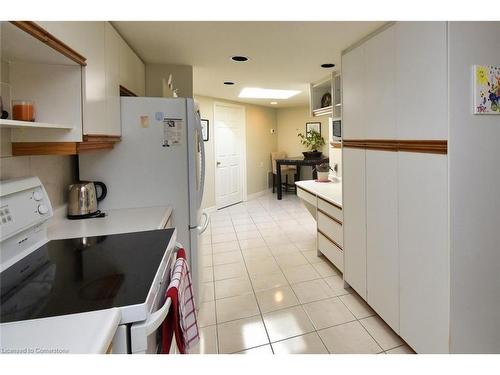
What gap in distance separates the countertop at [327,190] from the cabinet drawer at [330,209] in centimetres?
5

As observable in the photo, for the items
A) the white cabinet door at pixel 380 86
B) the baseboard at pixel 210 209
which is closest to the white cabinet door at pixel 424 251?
the white cabinet door at pixel 380 86

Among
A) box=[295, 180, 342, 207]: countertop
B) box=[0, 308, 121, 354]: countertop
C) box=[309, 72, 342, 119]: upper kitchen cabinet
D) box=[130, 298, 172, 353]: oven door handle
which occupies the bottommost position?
box=[130, 298, 172, 353]: oven door handle

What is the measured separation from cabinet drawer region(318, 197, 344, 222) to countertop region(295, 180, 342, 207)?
0.05 meters

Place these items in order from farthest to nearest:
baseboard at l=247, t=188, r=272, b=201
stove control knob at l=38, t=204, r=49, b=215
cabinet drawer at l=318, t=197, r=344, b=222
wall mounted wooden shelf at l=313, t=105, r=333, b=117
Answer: baseboard at l=247, t=188, r=272, b=201
wall mounted wooden shelf at l=313, t=105, r=333, b=117
cabinet drawer at l=318, t=197, r=344, b=222
stove control knob at l=38, t=204, r=49, b=215

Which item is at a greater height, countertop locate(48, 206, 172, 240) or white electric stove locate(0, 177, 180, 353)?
countertop locate(48, 206, 172, 240)

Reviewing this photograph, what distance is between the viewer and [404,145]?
1.70 m

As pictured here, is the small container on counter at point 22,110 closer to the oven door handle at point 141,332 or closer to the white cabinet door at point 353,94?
the oven door handle at point 141,332

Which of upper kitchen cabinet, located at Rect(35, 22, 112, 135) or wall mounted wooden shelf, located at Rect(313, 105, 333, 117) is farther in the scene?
wall mounted wooden shelf, located at Rect(313, 105, 333, 117)

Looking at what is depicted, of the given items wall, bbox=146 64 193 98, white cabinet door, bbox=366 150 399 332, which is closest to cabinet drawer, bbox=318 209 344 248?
white cabinet door, bbox=366 150 399 332

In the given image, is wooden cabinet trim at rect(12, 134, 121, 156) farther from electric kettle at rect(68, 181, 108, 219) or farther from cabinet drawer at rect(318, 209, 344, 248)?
cabinet drawer at rect(318, 209, 344, 248)

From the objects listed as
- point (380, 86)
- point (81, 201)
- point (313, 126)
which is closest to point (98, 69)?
point (81, 201)

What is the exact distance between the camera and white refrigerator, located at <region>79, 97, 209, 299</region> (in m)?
2.04

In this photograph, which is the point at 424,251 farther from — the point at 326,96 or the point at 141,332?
the point at 326,96

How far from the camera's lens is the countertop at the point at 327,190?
2.81 metres
